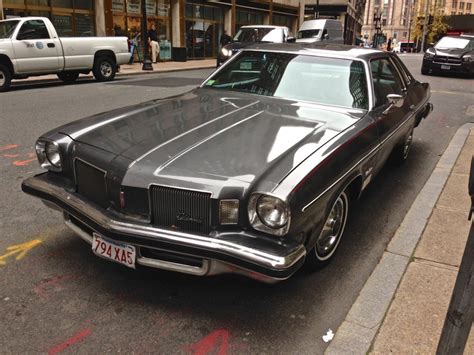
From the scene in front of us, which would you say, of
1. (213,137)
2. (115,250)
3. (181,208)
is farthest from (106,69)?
(181,208)

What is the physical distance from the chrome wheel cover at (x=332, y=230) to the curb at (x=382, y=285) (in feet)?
1.12

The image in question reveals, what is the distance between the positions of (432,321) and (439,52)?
679 inches

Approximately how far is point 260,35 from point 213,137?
15.3 m

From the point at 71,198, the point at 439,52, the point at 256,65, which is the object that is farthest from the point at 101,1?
the point at 71,198

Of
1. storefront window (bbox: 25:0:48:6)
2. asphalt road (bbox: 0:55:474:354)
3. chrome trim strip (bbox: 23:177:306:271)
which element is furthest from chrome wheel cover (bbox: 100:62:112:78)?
chrome trim strip (bbox: 23:177:306:271)

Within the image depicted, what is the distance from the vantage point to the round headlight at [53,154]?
10.6 feet

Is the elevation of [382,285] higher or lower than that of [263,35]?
lower

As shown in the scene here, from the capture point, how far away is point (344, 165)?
3.10 meters

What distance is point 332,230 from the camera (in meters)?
3.35

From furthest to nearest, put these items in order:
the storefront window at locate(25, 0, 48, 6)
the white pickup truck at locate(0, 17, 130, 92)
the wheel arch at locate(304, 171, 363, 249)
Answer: the storefront window at locate(25, 0, 48, 6)
the white pickup truck at locate(0, 17, 130, 92)
the wheel arch at locate(304, 171, 363, 249)

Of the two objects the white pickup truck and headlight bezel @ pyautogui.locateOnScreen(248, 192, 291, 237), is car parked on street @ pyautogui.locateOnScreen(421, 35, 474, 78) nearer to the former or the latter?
the white pickup truck

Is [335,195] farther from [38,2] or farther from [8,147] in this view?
[38,2]

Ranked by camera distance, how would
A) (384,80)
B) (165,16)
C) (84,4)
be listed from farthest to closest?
(165,16) → (84,4) → (384,80)

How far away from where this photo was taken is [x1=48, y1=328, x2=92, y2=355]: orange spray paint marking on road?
2444 mm
